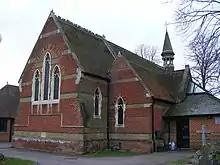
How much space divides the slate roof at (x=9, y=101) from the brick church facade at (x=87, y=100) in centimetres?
1005

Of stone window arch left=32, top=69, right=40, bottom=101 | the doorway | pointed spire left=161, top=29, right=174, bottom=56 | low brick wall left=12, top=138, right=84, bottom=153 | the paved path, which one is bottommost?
the paved path

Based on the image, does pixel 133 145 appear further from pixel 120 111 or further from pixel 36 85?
pixel 36 85

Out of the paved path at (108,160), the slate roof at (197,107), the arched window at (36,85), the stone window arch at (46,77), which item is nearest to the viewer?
the paved path at (108,160)

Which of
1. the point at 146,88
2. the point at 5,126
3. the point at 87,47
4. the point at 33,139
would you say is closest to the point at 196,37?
the point at 146,88

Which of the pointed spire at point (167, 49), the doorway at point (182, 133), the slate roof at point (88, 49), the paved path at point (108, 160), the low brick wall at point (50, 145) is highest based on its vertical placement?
the pointed spire at point (167, 49)

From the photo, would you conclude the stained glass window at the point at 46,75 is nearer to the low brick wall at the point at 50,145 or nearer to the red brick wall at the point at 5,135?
the low brick wall at the point at 50,145

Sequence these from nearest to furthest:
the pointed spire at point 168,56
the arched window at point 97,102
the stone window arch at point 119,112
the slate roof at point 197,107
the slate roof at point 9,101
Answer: the slate roof at point 197,107
the arched window at point 97,102
the stone window arch at point 119,112
the pointed spire at point 168,56
the slate roof at point 9,101

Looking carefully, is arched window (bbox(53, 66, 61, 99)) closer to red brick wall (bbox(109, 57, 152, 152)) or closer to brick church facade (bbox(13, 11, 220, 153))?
brick church facade (bbox(13, 11, 220, 153))

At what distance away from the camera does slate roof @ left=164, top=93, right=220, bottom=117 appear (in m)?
25.4

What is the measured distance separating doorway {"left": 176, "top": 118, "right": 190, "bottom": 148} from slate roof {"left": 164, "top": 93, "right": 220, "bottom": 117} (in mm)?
886

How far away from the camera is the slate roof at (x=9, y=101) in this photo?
1569 inches

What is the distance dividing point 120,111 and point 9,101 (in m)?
20.3

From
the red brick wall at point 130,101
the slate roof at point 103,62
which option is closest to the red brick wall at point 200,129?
the slate roof at point 103,62

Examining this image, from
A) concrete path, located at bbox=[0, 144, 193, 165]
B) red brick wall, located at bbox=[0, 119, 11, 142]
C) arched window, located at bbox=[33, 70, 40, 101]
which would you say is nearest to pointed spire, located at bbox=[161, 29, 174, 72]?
arched window, located at bbox=[33, 70, 40, 101]
